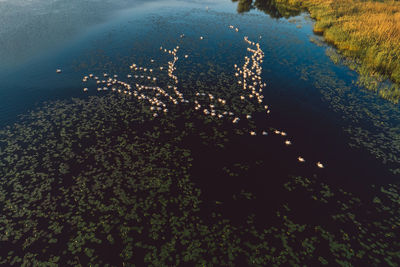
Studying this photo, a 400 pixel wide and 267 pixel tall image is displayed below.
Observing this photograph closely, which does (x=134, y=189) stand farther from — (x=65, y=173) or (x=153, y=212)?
(x=65, y=173)

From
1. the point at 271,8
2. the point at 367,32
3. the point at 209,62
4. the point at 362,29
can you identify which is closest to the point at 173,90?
the point at 209,62

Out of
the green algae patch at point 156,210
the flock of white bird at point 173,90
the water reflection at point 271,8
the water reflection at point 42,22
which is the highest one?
the water reflection at point 271,8

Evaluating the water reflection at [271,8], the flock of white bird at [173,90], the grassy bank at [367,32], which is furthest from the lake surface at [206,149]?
the water reflection at [271,8]

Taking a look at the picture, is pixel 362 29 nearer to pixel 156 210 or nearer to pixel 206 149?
pixel 206 149

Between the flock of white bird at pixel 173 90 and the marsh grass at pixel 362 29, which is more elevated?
the marsh grass at pixel 362 29

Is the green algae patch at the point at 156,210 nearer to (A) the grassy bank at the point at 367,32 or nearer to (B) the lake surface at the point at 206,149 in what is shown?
(B) the lake surface at the point at 206,149

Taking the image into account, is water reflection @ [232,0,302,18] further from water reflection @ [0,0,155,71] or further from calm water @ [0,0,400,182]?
water reflection @ [0,0,155,71]

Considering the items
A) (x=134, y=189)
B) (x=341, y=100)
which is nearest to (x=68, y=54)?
(x=134, y=189)
